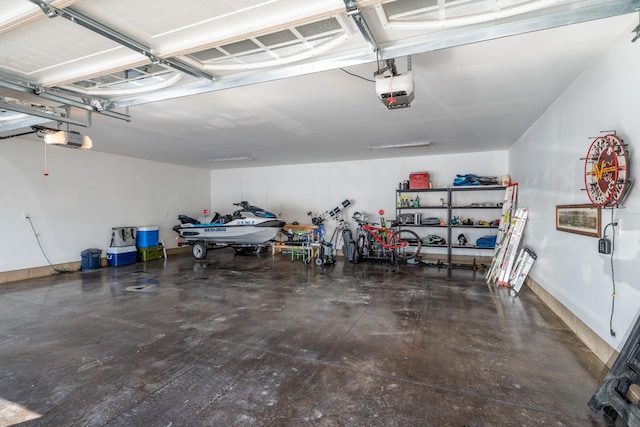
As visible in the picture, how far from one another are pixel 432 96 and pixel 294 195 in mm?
5875

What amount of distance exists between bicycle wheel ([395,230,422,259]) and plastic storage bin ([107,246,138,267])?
6.45 meters

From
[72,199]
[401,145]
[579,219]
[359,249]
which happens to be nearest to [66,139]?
[72,199]

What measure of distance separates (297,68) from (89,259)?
6.74 m

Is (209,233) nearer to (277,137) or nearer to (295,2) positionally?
(277,137)

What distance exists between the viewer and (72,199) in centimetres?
651

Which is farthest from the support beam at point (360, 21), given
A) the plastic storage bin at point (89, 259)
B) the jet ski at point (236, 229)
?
the plastic storage bin at point (89, 259)

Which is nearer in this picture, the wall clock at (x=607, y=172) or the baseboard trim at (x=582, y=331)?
the wall clock at (x=607, y=172)

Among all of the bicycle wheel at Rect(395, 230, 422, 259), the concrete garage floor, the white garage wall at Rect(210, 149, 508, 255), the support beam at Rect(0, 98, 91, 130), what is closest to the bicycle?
the bicycle wheel at Rect(395, 230, 422, 259)

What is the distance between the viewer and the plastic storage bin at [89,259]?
21.4ft

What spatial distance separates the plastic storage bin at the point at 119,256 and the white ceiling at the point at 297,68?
9.36 feet

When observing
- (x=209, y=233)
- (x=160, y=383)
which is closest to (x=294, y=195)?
(x=209, y=233)

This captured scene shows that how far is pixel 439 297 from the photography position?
14.3 ft

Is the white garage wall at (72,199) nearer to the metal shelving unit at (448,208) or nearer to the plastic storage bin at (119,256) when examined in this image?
the plastic storage bin at (119,256)

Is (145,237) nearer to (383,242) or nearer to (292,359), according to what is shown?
(383,242)
